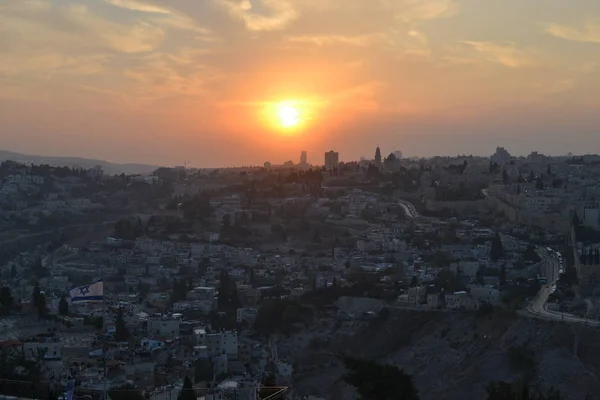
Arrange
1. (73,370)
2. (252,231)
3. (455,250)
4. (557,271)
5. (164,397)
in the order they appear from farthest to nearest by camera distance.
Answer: (252,231)
(455,250)
(557,271)
(73,370)
(164,397)

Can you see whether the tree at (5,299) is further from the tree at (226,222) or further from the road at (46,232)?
the road at (46,232)

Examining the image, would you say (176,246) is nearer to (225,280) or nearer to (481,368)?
(225,280)

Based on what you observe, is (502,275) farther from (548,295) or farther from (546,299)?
(546,299)

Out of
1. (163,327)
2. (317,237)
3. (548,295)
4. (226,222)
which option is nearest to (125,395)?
(163,327)

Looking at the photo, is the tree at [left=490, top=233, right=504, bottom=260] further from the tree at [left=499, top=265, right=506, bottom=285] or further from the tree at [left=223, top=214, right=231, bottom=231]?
the tree at [left=223, top=214, right=231, bottom=231]

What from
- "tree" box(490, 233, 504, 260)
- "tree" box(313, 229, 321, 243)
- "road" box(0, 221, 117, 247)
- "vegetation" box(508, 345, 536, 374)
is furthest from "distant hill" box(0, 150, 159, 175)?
"vegetation" box(508, 345, 536, 374)

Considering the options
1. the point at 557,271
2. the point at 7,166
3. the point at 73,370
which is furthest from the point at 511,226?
the point at 7,166
